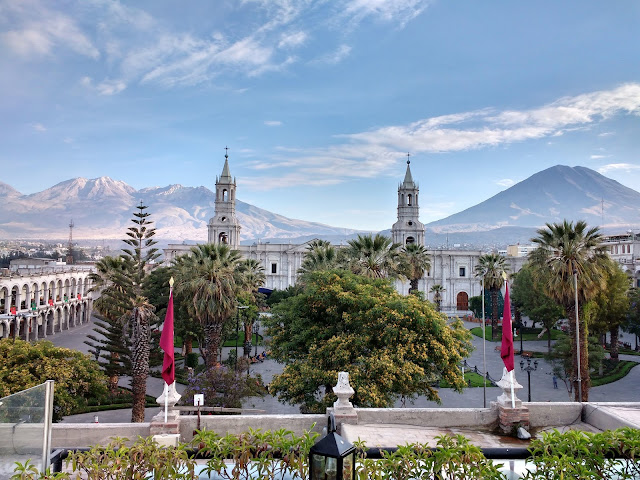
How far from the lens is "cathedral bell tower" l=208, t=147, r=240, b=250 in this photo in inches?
2692

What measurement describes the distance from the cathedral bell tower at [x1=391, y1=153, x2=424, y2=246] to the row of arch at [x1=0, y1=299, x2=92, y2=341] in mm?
44057

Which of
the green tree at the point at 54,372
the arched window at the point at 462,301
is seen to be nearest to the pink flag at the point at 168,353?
the green tree at the point at 54,372

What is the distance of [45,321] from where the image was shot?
159 ft

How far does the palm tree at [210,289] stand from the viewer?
24.0 metres

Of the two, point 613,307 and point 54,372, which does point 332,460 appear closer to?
point 54,372

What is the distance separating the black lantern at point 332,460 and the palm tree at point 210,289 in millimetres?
19033

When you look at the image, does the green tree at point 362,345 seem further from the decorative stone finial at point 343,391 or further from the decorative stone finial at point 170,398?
the decorative stone finial at point 170,398

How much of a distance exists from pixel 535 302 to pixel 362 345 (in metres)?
29.6

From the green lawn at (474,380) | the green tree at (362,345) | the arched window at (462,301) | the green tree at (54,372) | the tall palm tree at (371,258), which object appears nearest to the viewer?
the green tree at (362,345)

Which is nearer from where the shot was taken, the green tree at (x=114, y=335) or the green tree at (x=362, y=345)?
the green tree at (x=362, y=345)

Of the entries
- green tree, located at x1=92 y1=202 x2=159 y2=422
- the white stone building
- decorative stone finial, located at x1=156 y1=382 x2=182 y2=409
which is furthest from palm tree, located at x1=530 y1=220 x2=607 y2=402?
the white stone building

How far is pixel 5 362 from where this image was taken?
62.3ft

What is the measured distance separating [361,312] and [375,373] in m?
2.72

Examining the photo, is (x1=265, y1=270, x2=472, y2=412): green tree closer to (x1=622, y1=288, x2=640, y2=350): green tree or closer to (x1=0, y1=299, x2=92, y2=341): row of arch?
(x1=622, y1=288, x2=640, y2=350): green tree
